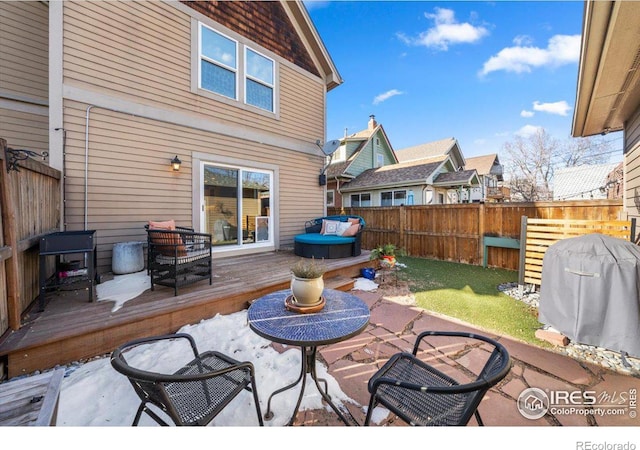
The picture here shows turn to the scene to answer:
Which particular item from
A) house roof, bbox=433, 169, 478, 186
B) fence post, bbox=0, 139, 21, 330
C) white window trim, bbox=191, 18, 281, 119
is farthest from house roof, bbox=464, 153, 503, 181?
fence post, bbox=0, 139, 21, 330

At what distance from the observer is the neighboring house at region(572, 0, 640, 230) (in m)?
2.31

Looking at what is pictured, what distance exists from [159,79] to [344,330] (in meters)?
5.49

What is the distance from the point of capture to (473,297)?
14.0ft

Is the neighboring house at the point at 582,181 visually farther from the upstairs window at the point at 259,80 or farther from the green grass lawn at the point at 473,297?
the upstairs window at the point at 259,80

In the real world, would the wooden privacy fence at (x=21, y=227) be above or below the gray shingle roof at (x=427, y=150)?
below

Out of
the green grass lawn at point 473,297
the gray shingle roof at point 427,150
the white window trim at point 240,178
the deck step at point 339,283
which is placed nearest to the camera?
the green grass lawn at point 473,297

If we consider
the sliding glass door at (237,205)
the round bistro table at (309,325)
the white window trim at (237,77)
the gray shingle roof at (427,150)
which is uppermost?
the gray shingle roof at (427,150)

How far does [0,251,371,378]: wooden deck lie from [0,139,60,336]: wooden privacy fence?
0.23m

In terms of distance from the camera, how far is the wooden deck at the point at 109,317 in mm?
2131

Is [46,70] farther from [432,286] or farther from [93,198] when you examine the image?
[432,286]

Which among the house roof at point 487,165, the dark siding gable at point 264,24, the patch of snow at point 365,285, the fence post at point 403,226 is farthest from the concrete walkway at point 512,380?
the house roof at point 487,165

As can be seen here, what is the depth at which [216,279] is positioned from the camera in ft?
13.0

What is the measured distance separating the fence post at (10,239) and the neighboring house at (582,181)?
20629 mm
